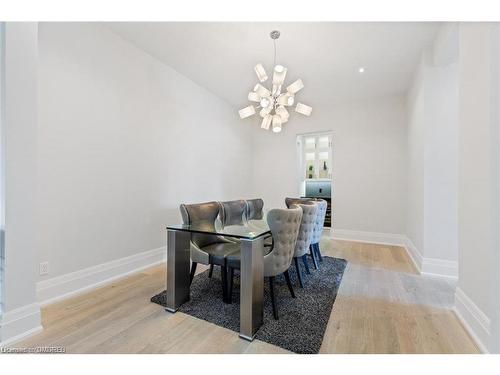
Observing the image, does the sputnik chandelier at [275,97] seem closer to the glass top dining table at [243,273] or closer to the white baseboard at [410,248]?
the glass top dining table at [243,273]

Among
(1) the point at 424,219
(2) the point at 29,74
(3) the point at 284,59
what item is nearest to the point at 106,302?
(2) the point at 29,74

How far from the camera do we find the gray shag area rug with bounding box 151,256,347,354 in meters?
1.55

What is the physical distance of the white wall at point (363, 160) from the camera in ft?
14.1

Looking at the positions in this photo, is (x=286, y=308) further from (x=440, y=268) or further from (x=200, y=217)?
(x=440, y=268)

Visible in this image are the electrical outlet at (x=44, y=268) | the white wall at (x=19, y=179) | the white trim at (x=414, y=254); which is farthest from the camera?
the white trim at (x=414, y=254)

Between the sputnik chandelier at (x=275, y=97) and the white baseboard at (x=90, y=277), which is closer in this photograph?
the white baseboard at (x=90, y=277)

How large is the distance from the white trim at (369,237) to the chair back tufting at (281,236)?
10.7ft

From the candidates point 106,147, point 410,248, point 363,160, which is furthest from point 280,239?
point 363,160

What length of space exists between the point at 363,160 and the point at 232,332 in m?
4.18

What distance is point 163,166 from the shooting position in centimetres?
323

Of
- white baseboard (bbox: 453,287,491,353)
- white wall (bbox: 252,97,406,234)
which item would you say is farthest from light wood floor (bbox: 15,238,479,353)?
white wall (bbox: 252,97,406,234)

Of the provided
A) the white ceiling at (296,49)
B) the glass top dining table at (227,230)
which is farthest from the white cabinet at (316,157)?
the glass top dining table at (227,230)

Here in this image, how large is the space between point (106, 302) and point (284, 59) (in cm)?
349
